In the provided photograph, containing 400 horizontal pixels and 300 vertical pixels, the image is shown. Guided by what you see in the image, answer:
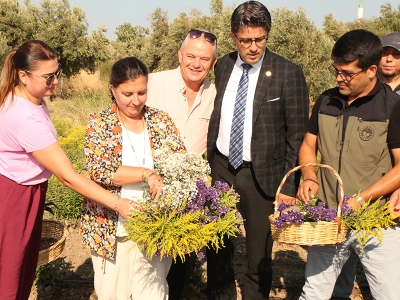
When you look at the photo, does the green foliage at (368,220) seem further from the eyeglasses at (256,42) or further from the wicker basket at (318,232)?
the eyeglasses at (256,42)

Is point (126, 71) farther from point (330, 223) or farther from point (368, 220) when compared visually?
point (368, 220)

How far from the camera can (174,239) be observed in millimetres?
2533

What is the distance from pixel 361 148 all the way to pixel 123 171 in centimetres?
151

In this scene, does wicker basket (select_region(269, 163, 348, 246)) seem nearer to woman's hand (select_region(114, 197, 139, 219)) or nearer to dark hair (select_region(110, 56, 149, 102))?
woman's hand (select_region(114, 197, 139, 219))

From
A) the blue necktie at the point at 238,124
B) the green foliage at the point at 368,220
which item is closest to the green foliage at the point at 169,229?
the green foliage at the point at 368,220

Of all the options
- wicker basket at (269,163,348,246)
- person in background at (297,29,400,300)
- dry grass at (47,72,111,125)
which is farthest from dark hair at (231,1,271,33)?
dry grass at (47,72,111,125)

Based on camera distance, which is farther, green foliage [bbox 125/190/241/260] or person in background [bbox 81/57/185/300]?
person in background [bbox 81/57/185/300]

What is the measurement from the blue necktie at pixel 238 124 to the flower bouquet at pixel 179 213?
0.77 m

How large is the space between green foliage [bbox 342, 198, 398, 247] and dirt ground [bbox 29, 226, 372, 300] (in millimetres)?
1466

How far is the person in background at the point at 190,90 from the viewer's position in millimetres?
3445

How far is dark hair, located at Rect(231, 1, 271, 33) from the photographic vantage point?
3.37m

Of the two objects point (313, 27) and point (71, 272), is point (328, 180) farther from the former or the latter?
point (313, 27)

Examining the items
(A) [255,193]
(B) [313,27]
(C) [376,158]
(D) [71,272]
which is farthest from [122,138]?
(B) [313,27]

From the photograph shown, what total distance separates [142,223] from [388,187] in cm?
152
